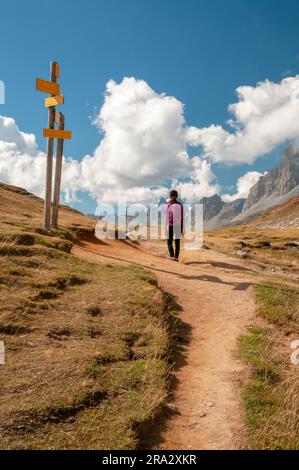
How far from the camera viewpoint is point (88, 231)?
23938 mm

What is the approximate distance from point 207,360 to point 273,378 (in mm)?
1415

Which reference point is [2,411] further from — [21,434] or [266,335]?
[266,335]

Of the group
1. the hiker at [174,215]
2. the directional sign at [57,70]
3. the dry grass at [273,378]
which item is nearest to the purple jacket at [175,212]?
the hiker at [174,215]

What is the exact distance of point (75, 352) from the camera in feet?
26.4

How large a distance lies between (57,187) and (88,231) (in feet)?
13.6

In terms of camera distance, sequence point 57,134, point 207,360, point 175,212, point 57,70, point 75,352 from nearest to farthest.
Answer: point 75,352 < point 207,360 < point 57,134 < point 57,70 < point 175,212

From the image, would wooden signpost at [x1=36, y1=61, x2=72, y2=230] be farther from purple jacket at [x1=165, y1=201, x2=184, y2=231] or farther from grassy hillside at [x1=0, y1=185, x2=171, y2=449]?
purple jacket at [x1=165, y1=201, x2=184, y2=231]

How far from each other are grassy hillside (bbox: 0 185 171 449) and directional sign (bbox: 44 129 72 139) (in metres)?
5.88

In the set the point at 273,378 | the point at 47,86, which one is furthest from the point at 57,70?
the point at 273,378

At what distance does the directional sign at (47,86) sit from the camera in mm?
17422

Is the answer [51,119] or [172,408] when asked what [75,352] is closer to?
[172,408]

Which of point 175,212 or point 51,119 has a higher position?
point 51,119

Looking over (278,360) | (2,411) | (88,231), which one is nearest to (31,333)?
(2,411)

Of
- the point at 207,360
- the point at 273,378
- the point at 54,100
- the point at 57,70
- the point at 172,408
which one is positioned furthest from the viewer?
the point at 57,70
